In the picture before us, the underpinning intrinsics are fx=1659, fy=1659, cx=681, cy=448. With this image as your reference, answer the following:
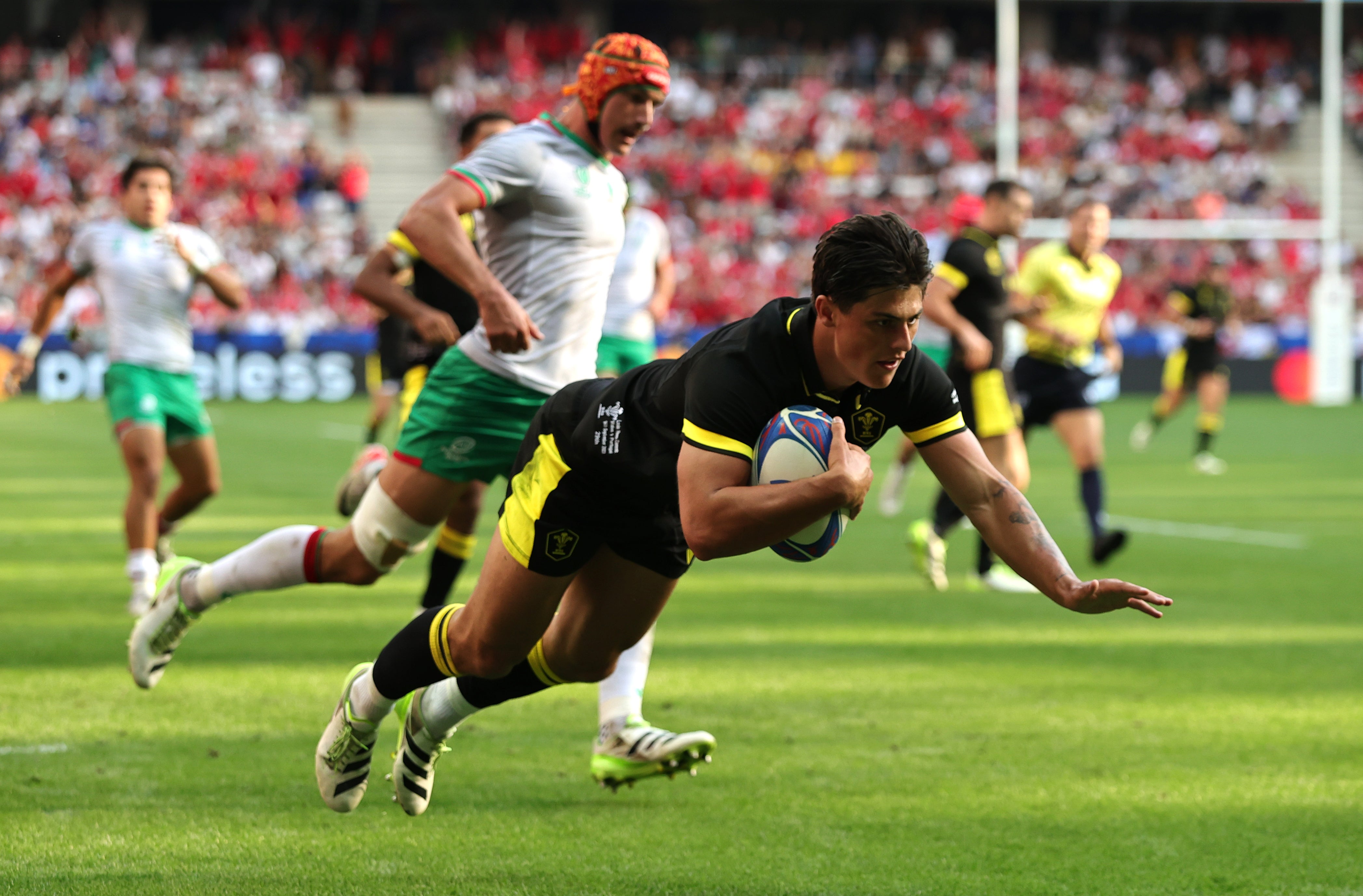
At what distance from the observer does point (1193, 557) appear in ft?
36.0

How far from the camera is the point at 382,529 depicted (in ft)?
18.7

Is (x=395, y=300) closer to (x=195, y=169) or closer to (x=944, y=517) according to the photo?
(x=944, y=517)

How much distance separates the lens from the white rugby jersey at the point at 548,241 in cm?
583

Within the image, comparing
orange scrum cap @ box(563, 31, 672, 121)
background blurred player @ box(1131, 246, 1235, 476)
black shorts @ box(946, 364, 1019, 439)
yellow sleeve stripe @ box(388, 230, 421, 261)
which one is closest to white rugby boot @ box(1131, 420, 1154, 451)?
background blurred player @ box(1131, 246, 1235, 476)

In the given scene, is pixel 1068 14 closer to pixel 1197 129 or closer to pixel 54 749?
pixel 1197 129

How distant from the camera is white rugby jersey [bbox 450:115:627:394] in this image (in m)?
5.83

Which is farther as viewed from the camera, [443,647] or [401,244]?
[401,244]

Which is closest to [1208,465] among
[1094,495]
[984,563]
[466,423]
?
[1094,495]

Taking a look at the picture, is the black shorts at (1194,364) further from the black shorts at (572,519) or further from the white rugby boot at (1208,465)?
the black shorts at (572,519)

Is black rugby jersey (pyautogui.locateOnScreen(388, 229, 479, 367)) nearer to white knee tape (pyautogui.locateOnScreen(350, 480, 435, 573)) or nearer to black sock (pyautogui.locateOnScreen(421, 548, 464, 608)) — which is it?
black sock (pyautogui.locateOnScreen(421, 548, 464, 608))

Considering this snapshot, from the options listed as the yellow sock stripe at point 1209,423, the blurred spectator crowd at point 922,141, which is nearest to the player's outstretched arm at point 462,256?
the yellow sock stripe at point 1209,423

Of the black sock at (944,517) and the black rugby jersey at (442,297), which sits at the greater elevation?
the black rugby jersey at (442,297)

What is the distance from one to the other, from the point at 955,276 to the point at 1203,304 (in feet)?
37.4

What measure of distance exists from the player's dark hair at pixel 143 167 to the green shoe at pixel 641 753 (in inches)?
187
